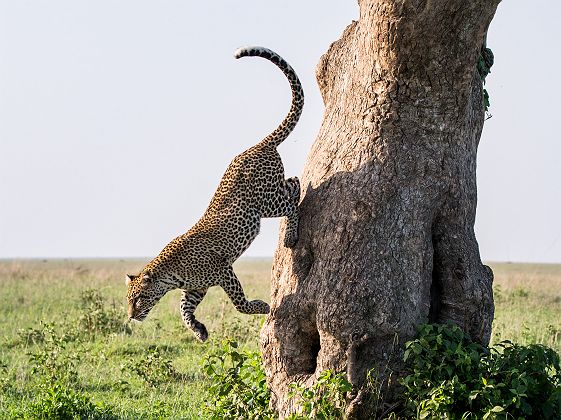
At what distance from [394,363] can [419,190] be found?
132 cm

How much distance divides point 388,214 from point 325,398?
56.8 inches

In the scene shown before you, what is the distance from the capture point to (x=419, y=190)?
22.8ft

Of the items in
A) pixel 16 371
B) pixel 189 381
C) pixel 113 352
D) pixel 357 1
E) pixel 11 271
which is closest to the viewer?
pixel 357 1

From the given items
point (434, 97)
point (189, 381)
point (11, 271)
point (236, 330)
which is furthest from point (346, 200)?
point (11, 271)

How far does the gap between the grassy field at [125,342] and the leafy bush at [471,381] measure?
2399 millimetres

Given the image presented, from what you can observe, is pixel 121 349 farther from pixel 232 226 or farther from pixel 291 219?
pixel 291 219

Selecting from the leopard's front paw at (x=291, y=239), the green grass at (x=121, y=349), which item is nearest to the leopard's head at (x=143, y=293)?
the green grass at (x=121, y=349)

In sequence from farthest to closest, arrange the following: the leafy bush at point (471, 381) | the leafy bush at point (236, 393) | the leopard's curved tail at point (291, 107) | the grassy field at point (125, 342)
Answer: the grassy field at point (125, 342), the leopard's curved tail at point (291, 107), the leafy bush at point (236, 393), the leafy bush at point (471, 381)

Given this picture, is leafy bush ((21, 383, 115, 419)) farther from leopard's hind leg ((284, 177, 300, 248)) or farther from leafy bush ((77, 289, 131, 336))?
leafy bush ((77, 289, 131, 336))

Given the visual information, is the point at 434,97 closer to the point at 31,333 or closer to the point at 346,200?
the point at 346,200

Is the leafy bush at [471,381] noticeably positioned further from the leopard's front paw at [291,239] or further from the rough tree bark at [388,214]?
the leopard's front paw at [291,239]

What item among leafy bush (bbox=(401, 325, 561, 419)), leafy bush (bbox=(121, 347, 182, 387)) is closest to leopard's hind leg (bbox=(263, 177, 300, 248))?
leafy bush (bbox=(401, 325, 561, 419))

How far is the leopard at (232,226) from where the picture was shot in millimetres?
7773

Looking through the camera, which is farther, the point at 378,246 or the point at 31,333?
the point at 31,333
